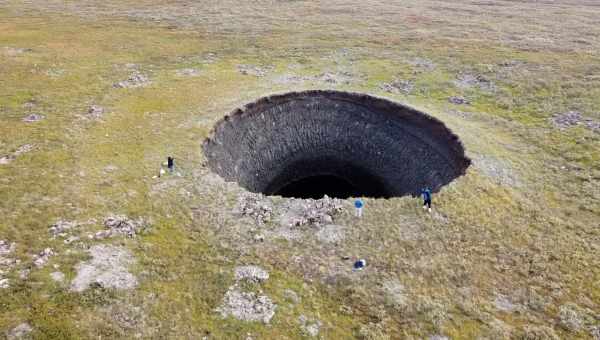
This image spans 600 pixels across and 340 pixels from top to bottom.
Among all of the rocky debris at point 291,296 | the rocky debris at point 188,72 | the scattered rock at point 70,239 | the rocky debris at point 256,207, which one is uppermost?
the rocky debris at point 188,72

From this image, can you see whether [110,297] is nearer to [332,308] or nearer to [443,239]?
[332,308]

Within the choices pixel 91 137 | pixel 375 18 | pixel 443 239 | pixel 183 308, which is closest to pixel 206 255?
pixel 183 308

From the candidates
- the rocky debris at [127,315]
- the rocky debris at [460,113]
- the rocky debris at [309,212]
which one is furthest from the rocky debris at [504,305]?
the rocky debris at [460,113]

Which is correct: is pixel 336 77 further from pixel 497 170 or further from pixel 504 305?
pixel 504 305

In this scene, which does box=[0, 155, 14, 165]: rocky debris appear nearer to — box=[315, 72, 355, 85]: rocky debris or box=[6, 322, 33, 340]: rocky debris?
box=[6, 322, 33, 340]: rocky debris

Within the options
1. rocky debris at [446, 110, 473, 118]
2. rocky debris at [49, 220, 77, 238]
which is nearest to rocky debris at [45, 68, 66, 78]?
rocky debris at [49, 220, 77, 238]

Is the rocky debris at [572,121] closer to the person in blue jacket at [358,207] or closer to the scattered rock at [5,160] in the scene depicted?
the person in blue jacket at [358,207]
